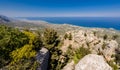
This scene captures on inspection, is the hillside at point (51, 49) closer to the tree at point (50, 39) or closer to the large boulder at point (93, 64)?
the tree at point (50, 39)

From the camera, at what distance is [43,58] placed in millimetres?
32656

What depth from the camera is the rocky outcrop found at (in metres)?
31.4

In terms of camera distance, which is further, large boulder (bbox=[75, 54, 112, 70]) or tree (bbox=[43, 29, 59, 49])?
tree (bbox=[43, 29, 59, 49])

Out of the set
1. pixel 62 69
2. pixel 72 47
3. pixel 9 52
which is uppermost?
pixel 9 52

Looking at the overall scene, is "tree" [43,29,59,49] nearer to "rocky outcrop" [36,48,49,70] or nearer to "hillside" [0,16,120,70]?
"hillside" [0,16,120,70]

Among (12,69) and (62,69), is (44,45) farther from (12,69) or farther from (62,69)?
(12,69)

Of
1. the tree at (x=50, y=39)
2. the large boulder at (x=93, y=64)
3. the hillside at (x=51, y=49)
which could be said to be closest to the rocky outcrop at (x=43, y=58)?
the hillside at (x=51, y=49)

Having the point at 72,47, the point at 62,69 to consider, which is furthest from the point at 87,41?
the point at 62,69

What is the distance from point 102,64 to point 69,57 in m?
12.2

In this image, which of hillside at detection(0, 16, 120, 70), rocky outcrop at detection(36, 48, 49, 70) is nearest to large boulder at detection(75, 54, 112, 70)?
Result: hillside at detection(0, 16, 120, 70)

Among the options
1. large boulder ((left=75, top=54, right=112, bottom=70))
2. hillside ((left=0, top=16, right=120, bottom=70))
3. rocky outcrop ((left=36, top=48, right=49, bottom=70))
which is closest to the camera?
large boulder ((left=75, top=54, right=112, bottom=70))

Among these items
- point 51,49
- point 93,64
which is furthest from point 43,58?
point 93,64

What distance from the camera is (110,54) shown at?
37.8 m

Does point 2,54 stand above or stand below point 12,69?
above
